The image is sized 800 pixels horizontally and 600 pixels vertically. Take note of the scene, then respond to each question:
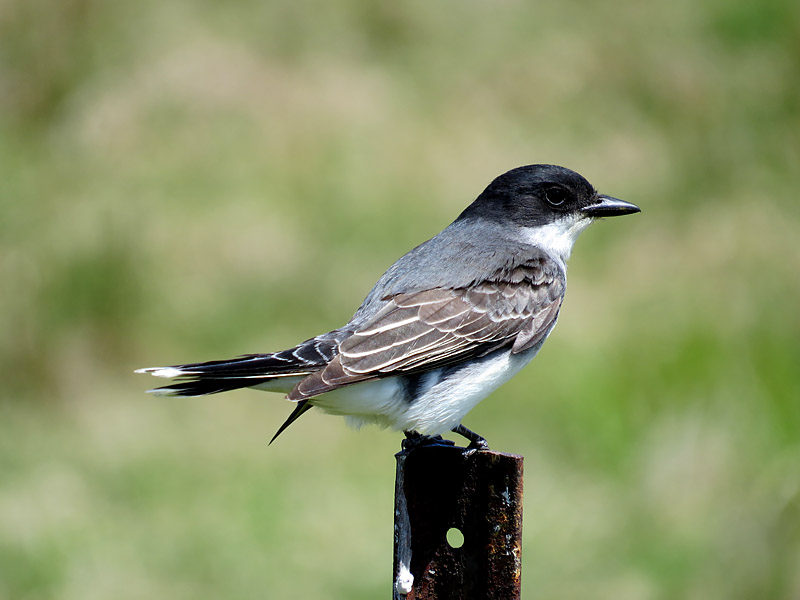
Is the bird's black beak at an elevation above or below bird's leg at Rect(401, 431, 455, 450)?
above

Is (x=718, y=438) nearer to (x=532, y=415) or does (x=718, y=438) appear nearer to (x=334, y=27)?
(x=532, y=415)

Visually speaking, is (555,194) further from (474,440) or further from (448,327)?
(474,440)

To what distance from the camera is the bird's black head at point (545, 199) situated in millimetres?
4781

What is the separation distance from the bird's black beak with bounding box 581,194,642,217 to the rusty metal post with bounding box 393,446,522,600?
2.22 m

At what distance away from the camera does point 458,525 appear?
2.80 m

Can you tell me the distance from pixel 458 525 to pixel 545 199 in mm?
2368

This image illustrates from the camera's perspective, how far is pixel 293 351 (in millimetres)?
3688

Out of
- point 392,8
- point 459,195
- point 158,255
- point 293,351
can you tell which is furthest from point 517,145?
point 293,351

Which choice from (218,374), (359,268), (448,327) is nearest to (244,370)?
(218,374)

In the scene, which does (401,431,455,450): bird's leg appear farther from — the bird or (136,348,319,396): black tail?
(136,348,319,396): black tail

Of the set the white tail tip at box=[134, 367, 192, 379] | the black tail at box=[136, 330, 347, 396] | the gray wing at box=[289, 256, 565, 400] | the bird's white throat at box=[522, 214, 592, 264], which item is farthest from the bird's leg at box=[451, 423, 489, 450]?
the bird's white throat at box=[522, 214, 592, 264]

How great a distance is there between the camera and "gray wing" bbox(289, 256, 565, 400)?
367 centimetres

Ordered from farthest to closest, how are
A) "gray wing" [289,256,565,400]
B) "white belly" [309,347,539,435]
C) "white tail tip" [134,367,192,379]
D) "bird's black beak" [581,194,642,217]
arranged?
"bird's black beak" [581,194,642,217], "white belly" [309,347,539,435], "gray wing" [289,256,565,400], "white tail tip" [134,367,192,379]

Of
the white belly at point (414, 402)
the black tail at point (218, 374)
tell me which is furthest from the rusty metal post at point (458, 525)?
the white belly at point (414, 402)
